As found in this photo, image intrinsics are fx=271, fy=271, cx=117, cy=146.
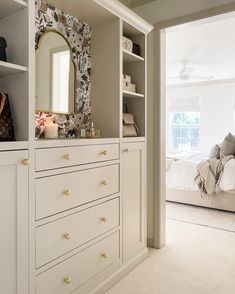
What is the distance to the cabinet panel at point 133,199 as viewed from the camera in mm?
2281

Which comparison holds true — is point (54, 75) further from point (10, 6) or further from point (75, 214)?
point (75, 214)

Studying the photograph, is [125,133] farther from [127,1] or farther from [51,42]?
[127,1]

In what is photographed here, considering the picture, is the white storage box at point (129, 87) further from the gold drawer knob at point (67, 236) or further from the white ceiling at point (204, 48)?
the gold drawer knob at point (67, 236)

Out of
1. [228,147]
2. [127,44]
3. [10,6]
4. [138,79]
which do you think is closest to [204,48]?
[228,147]

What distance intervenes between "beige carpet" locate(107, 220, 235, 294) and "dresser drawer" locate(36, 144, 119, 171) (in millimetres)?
1023

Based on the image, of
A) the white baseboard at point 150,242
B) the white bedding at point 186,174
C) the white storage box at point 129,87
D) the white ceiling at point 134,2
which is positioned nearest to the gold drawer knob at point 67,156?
the white storage box at point 129,87

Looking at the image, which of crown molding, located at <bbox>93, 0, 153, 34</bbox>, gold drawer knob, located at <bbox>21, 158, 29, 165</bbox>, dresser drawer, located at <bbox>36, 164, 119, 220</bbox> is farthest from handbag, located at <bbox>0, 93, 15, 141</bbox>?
crown molding, located at <bbox>93, 0, 153, 34</bbox>

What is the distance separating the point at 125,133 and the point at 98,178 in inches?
23.4

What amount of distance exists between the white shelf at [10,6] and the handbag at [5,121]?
0.46 m

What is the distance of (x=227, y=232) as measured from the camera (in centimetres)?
324

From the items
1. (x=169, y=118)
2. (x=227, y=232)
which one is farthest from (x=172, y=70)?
(x=227, y=232)

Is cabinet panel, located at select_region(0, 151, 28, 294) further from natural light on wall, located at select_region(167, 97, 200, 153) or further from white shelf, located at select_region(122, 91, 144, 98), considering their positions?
natural light on wall, located at select_region(167, 97, 200, 153)

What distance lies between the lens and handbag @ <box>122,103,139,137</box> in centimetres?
240

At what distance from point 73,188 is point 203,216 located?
267 centimetres
